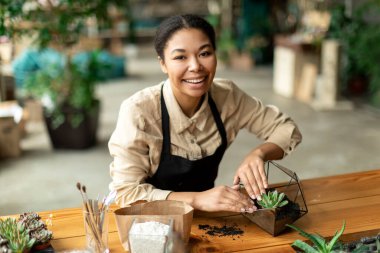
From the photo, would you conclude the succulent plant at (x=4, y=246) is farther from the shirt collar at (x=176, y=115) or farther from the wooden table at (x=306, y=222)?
the shirt collar at (x=176, y=115)

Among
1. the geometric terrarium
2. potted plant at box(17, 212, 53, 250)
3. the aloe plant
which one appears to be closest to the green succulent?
the geometric terrarium

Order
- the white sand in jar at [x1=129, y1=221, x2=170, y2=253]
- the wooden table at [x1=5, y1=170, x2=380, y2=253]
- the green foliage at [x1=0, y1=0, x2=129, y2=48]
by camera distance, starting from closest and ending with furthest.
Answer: the white sand in jar at [x1=129, y1=221, x2=170, y2=253] < the wooden table at [x1=5, y1=170, x2=380, y2=253] < the green foliage at [x1=0, y1=0, x2=129, y2=48]

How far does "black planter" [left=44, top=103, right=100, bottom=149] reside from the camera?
214 inches

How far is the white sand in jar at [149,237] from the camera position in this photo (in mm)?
1383

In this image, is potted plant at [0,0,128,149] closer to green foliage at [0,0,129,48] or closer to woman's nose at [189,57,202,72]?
green foliage at [0,0,129,48]

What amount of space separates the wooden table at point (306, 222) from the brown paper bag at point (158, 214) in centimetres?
8

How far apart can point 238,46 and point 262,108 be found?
28.2ft

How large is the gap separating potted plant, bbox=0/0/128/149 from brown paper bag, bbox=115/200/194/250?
3.52 metres

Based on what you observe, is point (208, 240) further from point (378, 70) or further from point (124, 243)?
point (378, 70)

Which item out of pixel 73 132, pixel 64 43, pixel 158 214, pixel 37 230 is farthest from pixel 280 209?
pixel 73 132

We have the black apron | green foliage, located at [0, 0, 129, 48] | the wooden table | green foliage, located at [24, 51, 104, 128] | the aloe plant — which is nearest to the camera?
the aloe plant

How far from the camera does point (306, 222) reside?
70.0 inches

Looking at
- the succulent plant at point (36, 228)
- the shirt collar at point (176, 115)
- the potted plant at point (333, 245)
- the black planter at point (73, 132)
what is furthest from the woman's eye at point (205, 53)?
the black planter at point (73, 132)

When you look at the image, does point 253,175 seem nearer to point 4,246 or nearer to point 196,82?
point 196,82
